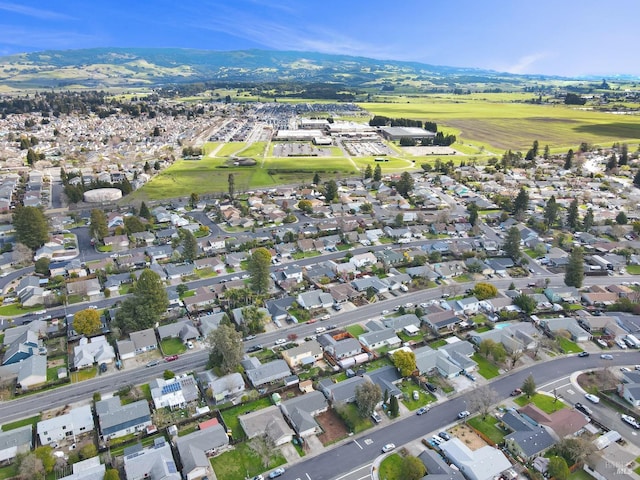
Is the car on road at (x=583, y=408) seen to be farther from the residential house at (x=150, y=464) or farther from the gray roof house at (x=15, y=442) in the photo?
the gray roof house at (x=15, y=442)

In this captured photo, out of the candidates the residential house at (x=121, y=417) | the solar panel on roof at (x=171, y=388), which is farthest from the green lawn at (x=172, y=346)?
the residential house at (x=121, y=417)

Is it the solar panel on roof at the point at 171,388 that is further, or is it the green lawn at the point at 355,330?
the green lawn at the point at 355,330

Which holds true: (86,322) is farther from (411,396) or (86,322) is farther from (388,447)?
(411,396)

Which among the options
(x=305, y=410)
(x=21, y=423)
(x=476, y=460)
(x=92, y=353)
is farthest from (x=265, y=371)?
(x=21, y=423)

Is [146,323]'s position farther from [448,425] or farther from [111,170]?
[111,170]

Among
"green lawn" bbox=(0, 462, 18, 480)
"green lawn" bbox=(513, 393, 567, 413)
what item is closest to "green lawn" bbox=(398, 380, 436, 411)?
"green lawn" bbox=(513, 393, 567, 413)

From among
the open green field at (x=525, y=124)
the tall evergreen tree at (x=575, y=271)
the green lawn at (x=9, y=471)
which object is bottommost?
the green lawn at (x=9, y=471)
